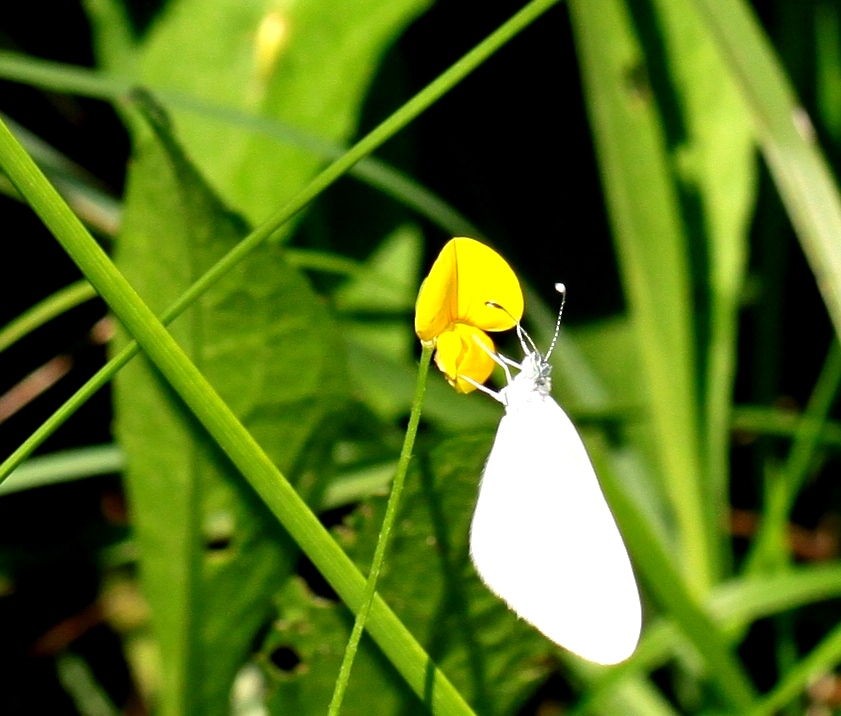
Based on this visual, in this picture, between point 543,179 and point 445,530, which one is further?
point 543,179

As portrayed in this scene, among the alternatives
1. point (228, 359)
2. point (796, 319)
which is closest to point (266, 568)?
point (228, 359)

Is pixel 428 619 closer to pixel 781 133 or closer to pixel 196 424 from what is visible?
pixel 196 424

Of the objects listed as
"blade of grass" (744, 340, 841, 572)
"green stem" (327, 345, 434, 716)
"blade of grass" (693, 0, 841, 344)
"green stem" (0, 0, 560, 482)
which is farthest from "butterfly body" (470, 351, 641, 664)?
"blade of grass" (744, 340, 841, 572)

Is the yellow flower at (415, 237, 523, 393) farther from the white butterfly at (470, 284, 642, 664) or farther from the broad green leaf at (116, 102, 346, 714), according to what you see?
the broad green leaf at (116, 102, 346, 714)

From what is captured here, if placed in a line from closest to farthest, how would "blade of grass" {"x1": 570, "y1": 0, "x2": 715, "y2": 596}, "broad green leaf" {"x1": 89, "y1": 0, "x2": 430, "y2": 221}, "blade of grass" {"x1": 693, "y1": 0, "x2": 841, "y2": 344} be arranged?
"blade of grass" {"x1": 693, "y1": 0, "x2": 841, "y2": 344}
"broad green leaf" {"x1": 89, "y1": 0, "x2": 430, "y2": 221}
"blade of grass" {"x1": 570, "y1": 0, "x2": 715, "y2": 596}

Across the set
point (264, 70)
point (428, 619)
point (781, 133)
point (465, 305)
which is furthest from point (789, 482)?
point (264, 70)

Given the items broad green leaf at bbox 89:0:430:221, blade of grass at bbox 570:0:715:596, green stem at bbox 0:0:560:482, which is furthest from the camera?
blade of grass at bbox 570:0:715:596

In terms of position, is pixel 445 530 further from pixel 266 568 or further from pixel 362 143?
pixel 362 143

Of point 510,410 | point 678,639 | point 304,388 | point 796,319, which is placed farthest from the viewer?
point 796,319
